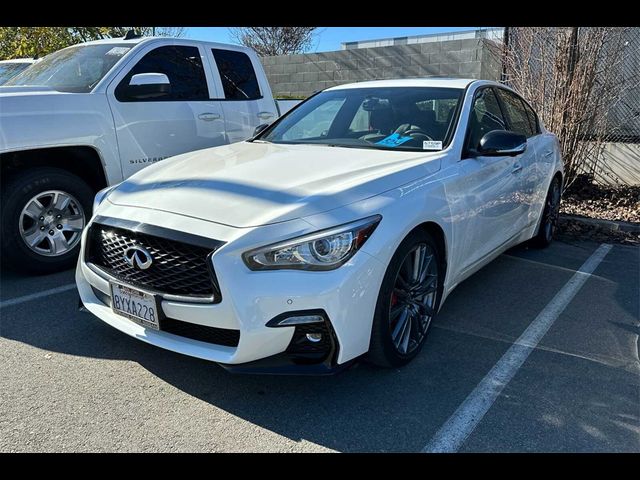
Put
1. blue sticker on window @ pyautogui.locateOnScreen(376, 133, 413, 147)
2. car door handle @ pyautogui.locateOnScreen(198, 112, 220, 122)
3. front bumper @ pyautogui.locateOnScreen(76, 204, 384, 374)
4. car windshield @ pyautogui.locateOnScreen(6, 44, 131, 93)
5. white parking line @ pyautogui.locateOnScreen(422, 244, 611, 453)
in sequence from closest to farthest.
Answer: front bumper @ pyautogui.locateOnScreen(76, 204, 384, 374)
white parking line @ pyautogui.locateOnScreen(422, 244, 611, 453)
blue sticker on window @ pyautogui.locateOnScreen(376, 133, 413, 147)
car windshield @ pyautogui.locateOnScreen(6, 44, 131, 93)
car door handle @ pyautogui.locateOnScreen(198, 112, 220, 122)

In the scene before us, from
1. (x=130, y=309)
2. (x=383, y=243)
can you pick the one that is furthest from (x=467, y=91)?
(x=130, y=309)

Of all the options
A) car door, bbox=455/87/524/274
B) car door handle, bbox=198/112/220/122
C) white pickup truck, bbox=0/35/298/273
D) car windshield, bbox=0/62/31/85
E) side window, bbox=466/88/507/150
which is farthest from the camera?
car windshield, bbox=0/62/31/85

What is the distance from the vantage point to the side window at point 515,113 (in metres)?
4.69

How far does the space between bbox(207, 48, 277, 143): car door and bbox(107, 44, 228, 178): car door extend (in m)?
0.13

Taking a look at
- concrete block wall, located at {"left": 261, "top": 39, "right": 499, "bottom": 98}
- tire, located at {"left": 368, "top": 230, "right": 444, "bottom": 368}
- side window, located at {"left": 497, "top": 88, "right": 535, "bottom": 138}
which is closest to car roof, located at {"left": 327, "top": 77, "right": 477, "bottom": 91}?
side window, located at {"left": 497, "top": 88, "right": 535, "bottom": 138}

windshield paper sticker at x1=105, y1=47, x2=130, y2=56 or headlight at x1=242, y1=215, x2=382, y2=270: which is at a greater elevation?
windshield paper sticker at x1=105, y1=47, x2=130, y2=56

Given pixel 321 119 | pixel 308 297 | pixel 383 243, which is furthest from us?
pixel 321 119

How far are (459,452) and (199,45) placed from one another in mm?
4770

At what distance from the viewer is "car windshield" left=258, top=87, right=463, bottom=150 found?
374 centimetres

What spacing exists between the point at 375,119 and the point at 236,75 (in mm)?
2534

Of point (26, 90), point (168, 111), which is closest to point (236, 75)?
point (168, 111)

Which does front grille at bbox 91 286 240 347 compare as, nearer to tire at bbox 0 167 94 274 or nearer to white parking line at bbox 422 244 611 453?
white parking line at bbox 422 244 611 453

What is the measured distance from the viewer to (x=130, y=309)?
9.00ft
